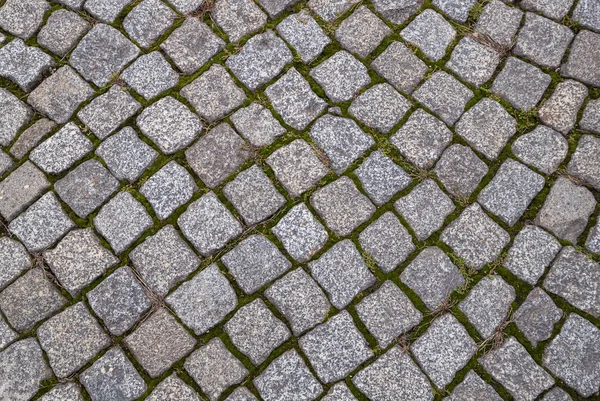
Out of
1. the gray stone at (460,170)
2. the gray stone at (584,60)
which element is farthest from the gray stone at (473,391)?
the gray stone at (584,60)

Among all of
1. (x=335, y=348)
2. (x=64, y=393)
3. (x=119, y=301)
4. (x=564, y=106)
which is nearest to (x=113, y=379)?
(x=64, y=393)

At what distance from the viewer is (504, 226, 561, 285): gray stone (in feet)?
9.37

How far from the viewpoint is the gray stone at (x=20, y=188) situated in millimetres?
2953

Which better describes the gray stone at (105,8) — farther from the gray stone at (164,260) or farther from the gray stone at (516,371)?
the gray stone at (516,371)

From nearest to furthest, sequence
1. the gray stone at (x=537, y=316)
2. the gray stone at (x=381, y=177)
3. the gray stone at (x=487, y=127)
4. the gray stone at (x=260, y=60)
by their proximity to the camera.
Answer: the gray stone at (x=537, y=316), the gray stone at (x=381, y=177), the gray stone at (x=487, y=127), the gray stone at (x=260, y=60)

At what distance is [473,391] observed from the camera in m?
2.67

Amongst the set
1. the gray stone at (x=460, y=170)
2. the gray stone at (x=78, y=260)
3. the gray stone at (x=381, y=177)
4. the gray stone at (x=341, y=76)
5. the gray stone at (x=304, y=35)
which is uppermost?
the gray stone at (x=304, y=35)

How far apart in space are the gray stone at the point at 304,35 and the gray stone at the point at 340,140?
1.48 feet

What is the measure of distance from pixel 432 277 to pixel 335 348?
2.11 feet

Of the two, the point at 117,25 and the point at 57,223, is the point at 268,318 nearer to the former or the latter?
the point at 57,223

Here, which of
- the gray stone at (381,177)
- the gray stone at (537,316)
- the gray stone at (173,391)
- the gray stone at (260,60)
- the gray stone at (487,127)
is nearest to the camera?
the gray stone at (173,391)

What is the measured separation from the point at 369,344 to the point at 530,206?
121 cm

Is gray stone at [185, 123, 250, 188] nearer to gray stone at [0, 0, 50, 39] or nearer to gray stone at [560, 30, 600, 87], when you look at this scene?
gray stone at [0, 0, 50, 39]

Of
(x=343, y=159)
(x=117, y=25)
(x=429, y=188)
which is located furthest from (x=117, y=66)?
(x=429, y=188)
